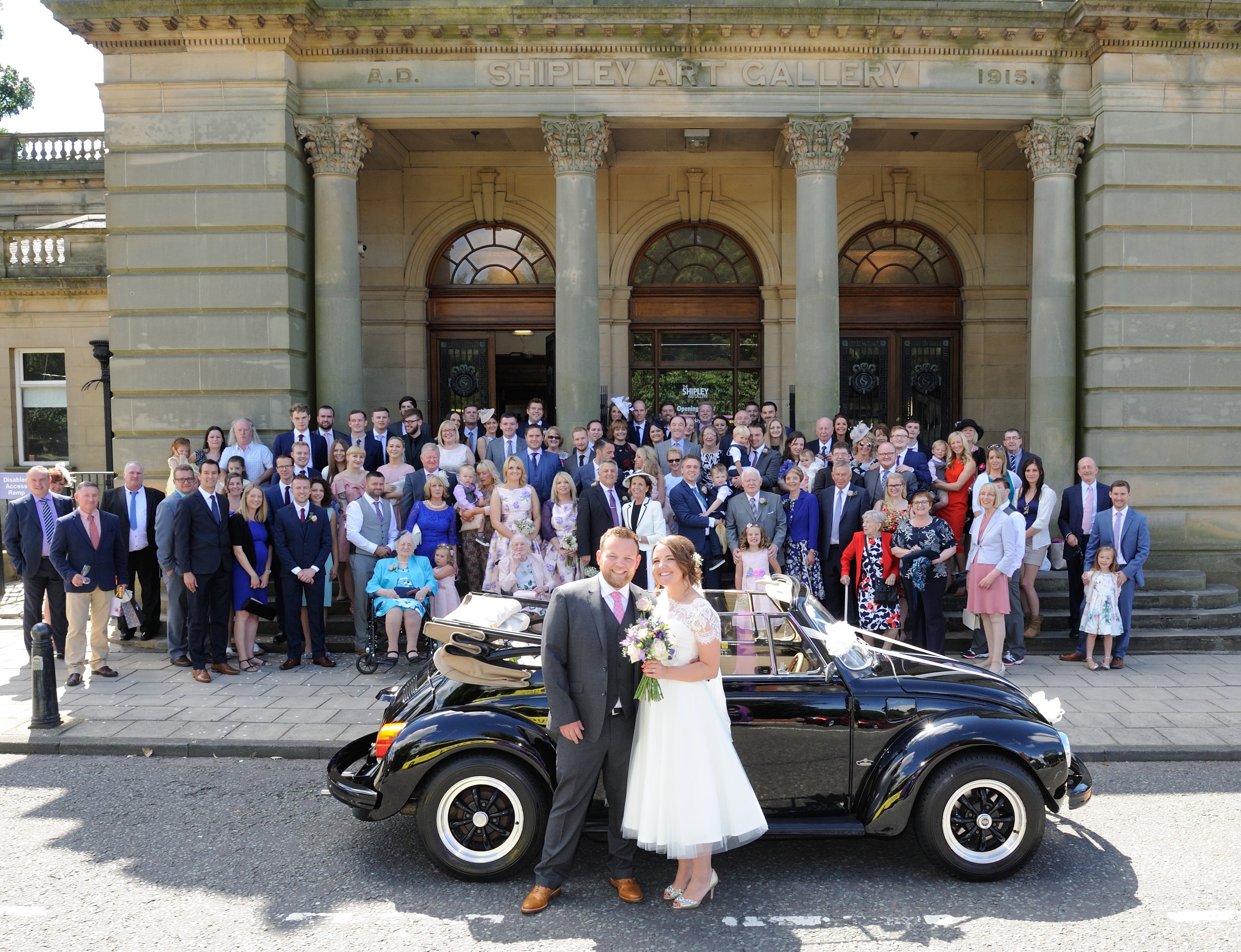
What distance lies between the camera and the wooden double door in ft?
54.3

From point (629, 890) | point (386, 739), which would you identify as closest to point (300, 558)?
point (386, 739)

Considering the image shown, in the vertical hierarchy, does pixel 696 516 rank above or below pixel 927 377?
below

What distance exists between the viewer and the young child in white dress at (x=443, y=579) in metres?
9.84

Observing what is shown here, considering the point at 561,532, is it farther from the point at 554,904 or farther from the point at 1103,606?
the point at 1103,606

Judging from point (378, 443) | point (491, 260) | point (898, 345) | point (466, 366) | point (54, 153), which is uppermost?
point (54, 153)

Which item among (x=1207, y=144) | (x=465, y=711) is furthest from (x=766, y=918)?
(x=1207, y=144)

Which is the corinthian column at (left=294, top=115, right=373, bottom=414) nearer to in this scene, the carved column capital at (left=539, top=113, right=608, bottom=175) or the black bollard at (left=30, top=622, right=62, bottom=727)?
the carved column capital at (left=539, top=113, right=608, bottom=175)

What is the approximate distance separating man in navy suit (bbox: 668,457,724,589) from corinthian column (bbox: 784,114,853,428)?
376cm

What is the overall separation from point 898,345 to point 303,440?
33.8ft

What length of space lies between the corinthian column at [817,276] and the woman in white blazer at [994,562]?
12.8 feet

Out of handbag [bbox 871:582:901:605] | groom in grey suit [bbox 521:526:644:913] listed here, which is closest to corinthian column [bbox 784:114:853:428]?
handbag [bbox 871:582:901:605]

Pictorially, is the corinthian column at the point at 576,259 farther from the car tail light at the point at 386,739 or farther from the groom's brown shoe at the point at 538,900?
the groom's brown shoe at the point at 538,900

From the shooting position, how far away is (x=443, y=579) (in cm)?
991

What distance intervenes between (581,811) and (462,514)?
589cm
